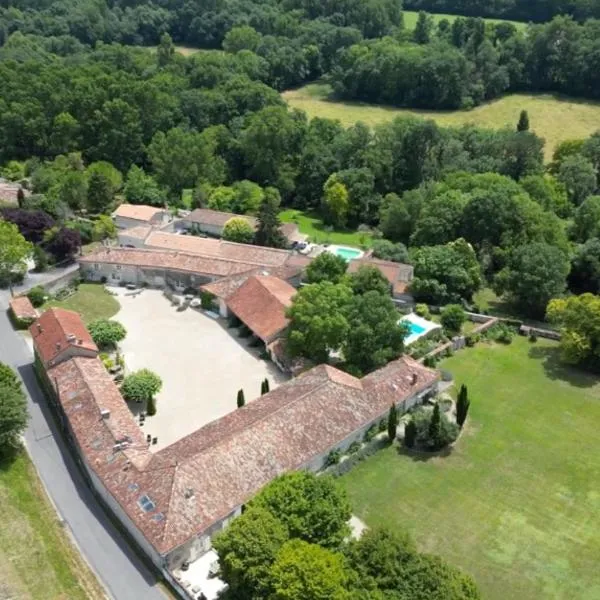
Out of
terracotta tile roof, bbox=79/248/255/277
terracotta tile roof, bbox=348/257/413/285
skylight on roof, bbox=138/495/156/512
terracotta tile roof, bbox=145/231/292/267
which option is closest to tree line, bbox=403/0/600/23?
terracotta tile roof, bbox=348/257/413/285

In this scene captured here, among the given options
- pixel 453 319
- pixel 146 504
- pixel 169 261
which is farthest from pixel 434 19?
pixel 146 504

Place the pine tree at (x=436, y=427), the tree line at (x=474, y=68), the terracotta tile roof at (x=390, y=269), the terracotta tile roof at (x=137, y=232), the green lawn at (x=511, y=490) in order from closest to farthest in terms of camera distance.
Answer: the green lawn at (x=511, y=490), the pine tree at (x=436, y=427), the terracotta tile roof at (x=390, y=269), the terracotta tile roof at (x=137, y=232), the tree line at (x=474, y=68)

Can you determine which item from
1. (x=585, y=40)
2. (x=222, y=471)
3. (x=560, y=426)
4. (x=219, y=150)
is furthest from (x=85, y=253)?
(x=585, y=40)

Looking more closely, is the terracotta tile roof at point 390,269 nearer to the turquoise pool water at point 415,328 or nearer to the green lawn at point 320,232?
the turquoise pool water at point 415,328

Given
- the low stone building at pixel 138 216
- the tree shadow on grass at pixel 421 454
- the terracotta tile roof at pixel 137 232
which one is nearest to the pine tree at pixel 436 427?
the tree shadow on grass at pixel 421 454

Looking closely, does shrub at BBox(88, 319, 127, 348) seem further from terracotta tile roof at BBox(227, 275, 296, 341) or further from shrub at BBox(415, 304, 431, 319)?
shrub at BBox(415, 304, 431, 319)

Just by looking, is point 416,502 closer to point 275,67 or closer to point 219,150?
point 219,150
